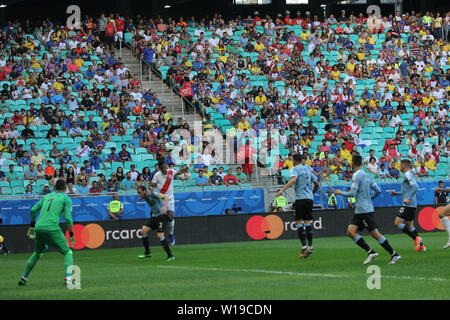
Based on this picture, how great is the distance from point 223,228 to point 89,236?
4.29 metres

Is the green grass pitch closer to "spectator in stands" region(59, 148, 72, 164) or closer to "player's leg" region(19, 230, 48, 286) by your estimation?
"player's leg" region(19, 230, 48, 286)

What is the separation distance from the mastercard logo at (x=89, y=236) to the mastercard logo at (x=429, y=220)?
1047 cm

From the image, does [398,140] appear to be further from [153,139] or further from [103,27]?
[103,27]

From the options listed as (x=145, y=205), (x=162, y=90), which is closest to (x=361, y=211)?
(x=145, y=205)

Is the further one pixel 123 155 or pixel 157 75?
pixel 157 75

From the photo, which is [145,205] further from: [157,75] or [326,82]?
[326,82]

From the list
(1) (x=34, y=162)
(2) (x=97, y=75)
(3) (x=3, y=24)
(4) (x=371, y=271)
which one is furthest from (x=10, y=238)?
(3) (x=3, y=24)

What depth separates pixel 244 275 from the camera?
14312 millimetres

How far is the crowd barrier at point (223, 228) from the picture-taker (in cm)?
2517

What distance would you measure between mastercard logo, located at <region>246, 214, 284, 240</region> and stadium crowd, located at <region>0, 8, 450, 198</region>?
3217 mm

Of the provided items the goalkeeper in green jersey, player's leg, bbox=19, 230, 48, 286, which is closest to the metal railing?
the goalkeeper in green jersey

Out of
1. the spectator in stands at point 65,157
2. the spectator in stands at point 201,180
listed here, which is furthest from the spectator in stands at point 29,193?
the spectator in stands at point 201,180

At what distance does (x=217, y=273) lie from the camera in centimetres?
1490

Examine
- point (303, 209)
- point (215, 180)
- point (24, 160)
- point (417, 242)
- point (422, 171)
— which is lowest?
point (422, 171)
